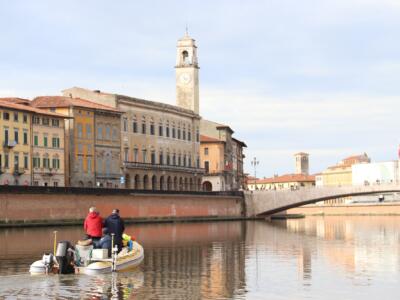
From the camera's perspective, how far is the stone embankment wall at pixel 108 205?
2830 inches

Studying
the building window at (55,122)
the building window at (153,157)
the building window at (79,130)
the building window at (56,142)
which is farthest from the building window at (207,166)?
the building window at (55,122)

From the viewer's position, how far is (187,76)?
122 m

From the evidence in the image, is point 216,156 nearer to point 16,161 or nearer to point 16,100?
point 16,100

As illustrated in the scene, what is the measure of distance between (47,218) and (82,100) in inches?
982

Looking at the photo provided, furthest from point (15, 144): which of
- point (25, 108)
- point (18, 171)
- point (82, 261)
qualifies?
point (82, 261)

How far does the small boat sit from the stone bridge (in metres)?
72.7

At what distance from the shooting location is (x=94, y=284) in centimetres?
2853

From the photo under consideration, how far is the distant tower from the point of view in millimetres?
121625

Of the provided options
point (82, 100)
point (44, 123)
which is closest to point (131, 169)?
point (82, 100)

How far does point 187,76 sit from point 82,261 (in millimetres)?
91250

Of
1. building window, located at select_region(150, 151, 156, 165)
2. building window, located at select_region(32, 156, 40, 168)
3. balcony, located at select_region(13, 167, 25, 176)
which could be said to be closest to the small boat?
balcony, located at select_region(13, 167, 25, 176)

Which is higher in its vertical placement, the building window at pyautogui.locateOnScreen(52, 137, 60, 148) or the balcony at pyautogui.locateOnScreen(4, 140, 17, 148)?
the building window at pyautogui.locateOnScreen(52, 137, 60, 148)

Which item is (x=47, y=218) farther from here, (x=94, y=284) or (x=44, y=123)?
(x=94, y=284)

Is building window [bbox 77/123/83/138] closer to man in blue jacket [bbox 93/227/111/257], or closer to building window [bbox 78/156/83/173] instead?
building window [bbox 78/156/83/173]
